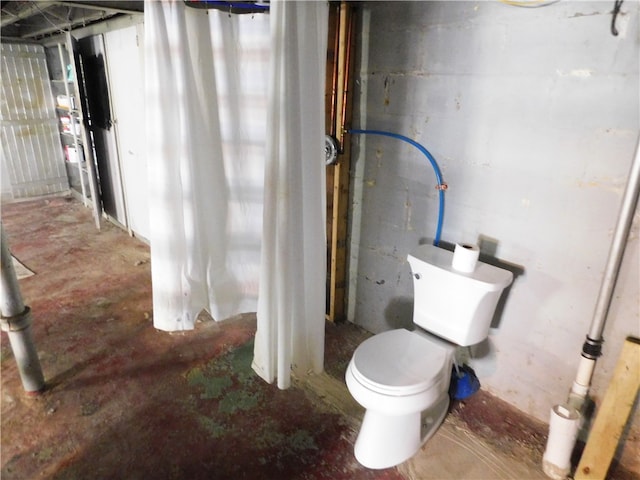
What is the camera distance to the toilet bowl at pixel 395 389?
144 centimetres

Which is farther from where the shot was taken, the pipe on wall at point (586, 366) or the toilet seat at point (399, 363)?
the toilet seat at point (399, 363)

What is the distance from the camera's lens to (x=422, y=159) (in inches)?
75.0

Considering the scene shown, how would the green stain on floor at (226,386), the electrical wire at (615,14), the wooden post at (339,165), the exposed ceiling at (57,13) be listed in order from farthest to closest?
the exposed ceiling at (57,13), the wooden post at (339,165), the green stain on floor at (226,386), the electrical wire at (615,14)

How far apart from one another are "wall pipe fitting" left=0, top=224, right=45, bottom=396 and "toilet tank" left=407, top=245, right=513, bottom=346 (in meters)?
1.75

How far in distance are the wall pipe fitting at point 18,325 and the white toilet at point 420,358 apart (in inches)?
58.3

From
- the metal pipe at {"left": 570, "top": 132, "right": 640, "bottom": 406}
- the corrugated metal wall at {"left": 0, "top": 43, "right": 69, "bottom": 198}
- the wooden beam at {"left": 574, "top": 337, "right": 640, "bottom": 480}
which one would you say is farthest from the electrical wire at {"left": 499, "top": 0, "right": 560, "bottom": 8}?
the corrugated metal wall at {"left": 0, "top": 43, "right": 69, "bottom": 198}

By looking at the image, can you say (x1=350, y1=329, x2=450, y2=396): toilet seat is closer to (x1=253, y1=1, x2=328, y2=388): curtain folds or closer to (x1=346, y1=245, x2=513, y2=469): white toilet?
(x1=346, y1=245, x2=513, y2=469): white toilet

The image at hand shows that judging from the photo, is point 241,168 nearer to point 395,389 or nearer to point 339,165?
point 339,165

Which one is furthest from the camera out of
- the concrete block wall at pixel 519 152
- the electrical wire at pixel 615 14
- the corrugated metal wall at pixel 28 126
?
the corrugated metal wall at pixel 28 126

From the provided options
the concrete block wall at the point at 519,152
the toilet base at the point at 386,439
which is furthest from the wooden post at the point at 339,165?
the toilet base at the point at 386,439

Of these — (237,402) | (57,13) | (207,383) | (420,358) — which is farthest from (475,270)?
(57,13)

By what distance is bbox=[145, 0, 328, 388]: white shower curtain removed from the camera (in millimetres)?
1554

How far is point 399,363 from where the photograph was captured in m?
1.56

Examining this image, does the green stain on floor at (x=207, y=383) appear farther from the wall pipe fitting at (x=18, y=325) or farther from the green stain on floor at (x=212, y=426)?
the wall pipe fitting at (x=18, y=325)
